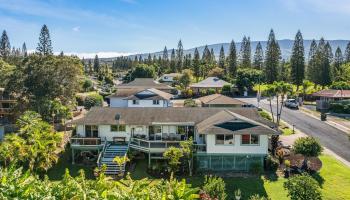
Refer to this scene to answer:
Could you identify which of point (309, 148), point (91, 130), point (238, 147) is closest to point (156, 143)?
point (91, 130)

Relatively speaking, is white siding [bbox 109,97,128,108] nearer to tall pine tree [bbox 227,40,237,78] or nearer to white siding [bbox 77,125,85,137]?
white siding [bbox 77,125,85,137]

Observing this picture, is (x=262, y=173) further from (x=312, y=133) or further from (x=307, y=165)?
(x=312, y=133)

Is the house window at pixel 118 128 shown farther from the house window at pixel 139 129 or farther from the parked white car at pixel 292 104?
the parked white car at pixel 292 104

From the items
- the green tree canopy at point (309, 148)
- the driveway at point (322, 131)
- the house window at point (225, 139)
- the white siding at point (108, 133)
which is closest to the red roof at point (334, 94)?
the driveway at point (322, 131)

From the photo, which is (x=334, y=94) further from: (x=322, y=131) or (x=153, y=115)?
(x=153, y=115)

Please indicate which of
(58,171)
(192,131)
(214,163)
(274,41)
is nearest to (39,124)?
(58,171)

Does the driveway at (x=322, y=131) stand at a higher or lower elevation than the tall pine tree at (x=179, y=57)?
lower

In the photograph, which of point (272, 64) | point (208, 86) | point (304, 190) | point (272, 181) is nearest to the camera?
point (304, 190)
